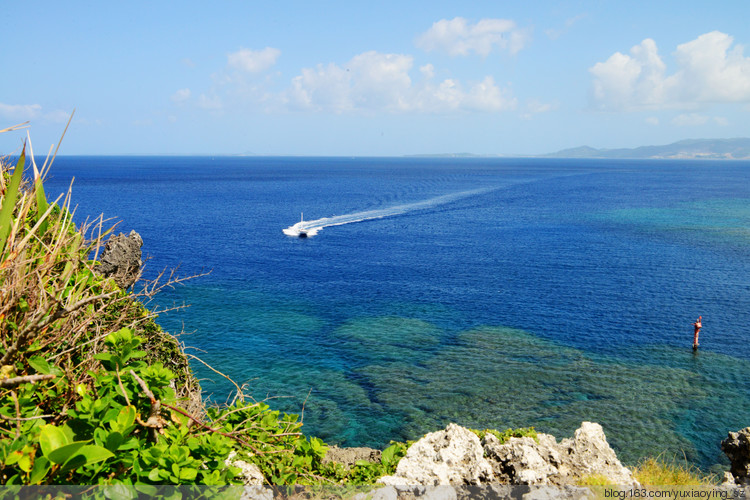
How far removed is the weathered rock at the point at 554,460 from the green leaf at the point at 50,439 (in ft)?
24.5

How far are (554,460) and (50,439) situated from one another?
899 centimetres

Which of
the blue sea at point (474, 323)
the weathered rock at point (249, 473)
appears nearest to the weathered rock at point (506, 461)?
the weathered rock at point (249, 473)

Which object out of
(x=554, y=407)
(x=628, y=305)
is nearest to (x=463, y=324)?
(x=554, y=407)

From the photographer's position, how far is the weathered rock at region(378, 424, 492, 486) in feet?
27.7

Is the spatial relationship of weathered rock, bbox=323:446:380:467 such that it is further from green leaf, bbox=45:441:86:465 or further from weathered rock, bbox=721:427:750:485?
green leaf, bbox=45:441:86:465

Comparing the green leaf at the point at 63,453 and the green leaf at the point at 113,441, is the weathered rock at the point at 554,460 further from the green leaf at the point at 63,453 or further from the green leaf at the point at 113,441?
the green leaf at the point at 63,453

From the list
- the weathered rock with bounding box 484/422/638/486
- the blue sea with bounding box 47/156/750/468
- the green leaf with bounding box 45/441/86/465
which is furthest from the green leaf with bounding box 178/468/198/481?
the weathered rock with bounding box 484/422/638/486

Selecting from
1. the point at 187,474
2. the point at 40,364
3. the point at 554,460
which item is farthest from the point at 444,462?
the point at 40,364

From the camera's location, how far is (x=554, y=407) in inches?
1153

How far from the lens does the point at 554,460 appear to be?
9.66 metres

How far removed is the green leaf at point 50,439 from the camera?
3.17 metres

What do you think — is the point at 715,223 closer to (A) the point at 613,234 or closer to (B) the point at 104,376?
(A) the point at 613,234

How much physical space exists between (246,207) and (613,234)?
7643cm

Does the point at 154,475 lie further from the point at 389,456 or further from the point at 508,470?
the point at 508,470
